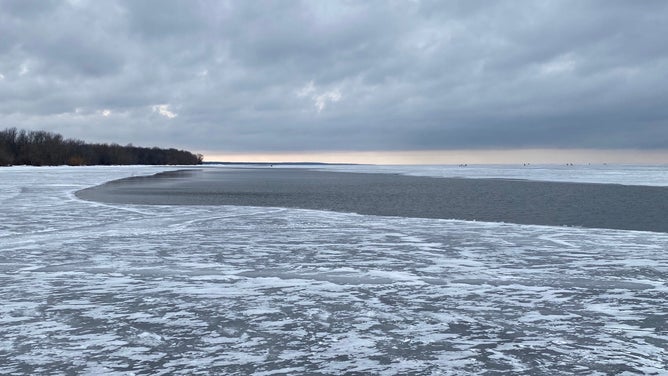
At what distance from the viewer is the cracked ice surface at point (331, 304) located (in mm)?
4055

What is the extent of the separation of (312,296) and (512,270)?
10.2 ft

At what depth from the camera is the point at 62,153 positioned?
372 feet

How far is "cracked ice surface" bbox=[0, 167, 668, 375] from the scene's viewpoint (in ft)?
13.3

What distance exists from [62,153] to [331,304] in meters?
121

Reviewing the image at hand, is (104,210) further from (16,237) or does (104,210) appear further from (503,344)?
(503,344)

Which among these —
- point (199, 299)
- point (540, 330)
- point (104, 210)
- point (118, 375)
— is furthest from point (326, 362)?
point (104, 210)

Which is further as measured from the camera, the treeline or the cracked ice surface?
the treeline

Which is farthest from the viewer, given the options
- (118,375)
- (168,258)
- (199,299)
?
(168,258)

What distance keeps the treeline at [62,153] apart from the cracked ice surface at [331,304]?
3859 inches

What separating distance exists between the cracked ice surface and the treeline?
98.0 meters

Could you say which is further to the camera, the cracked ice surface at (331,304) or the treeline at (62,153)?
the treeline at (62,153)

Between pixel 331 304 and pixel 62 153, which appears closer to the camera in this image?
pixel 331 304

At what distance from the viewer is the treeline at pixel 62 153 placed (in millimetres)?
105019

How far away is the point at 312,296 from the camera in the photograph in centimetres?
608
